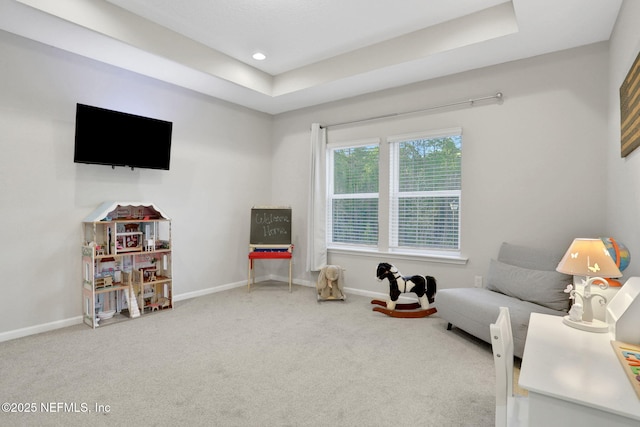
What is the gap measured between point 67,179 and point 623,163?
4.71 m

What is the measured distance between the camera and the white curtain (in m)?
4.84

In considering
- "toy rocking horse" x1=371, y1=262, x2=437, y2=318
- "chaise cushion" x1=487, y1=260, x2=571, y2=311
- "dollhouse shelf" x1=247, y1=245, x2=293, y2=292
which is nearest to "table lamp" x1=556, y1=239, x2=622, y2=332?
"chaise cushion" x1=487, y1=260, x2=571, y2=311

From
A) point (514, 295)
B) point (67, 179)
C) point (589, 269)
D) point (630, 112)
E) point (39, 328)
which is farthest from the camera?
point (67, 179)

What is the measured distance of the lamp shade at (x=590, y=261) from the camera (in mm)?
1745

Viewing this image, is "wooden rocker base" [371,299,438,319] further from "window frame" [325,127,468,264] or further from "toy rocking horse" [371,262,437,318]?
"window frame" [325,127,468,264]

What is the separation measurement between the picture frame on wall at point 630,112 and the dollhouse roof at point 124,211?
4.02 meters

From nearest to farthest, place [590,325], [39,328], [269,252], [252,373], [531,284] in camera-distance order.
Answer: [590,325] < [252,373] < [531,284] < [39,328] < [269,252]

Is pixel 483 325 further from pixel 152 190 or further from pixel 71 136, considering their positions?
pixel 71 136

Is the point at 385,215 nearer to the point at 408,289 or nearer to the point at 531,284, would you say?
the point at 408,289

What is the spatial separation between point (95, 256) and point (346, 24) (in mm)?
3291

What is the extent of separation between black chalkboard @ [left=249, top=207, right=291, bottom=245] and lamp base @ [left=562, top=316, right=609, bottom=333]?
11.7 feet

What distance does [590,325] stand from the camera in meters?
1.63

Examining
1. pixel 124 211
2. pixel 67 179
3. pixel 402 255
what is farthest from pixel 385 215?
pixel 67 179

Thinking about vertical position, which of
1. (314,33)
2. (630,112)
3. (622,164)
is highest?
(314,33)
